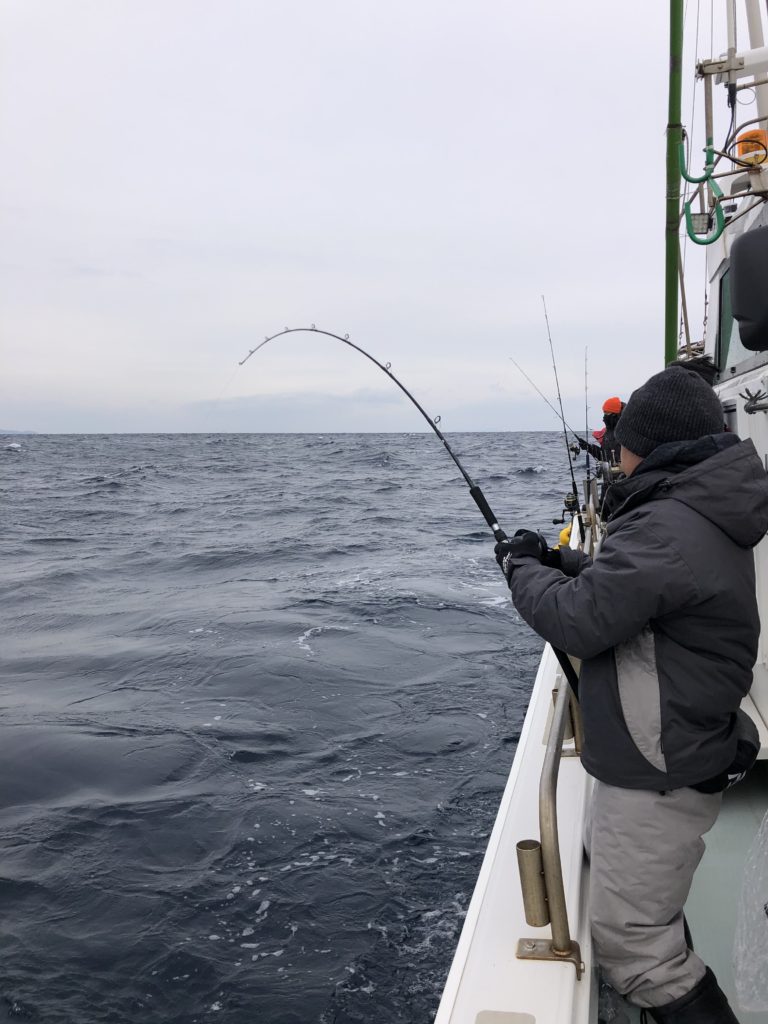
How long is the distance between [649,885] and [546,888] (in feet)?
0.77

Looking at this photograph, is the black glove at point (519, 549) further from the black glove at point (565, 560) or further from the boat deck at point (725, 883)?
the boat deck at point (725, 883)

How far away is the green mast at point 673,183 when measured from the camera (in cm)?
450

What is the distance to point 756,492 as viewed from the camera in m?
1.79

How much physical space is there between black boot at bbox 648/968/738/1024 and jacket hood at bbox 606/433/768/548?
3.35 ft

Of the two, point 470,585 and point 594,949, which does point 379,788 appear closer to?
point 594,949

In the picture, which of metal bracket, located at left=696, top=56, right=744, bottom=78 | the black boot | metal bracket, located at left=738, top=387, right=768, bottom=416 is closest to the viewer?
the black boot

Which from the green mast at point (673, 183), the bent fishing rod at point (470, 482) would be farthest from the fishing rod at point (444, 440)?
the green mast at point (673, 183)

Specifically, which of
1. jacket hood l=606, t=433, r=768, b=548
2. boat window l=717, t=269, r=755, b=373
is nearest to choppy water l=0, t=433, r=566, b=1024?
jacket hood l=606, t=433, r=768, b=548

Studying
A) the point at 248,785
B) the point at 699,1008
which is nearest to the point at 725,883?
the point at 699,1008

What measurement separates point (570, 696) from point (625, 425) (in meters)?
1.05

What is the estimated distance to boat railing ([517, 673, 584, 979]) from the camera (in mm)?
1823

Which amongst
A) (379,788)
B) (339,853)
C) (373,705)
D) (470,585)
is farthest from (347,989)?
(470,585)

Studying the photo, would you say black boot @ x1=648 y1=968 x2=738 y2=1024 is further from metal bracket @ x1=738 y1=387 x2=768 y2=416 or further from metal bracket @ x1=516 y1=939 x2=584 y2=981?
metal bracket @ x1=738 y1=387 x2=768 y2=416

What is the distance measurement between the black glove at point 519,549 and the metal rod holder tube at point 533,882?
618 millimetres
